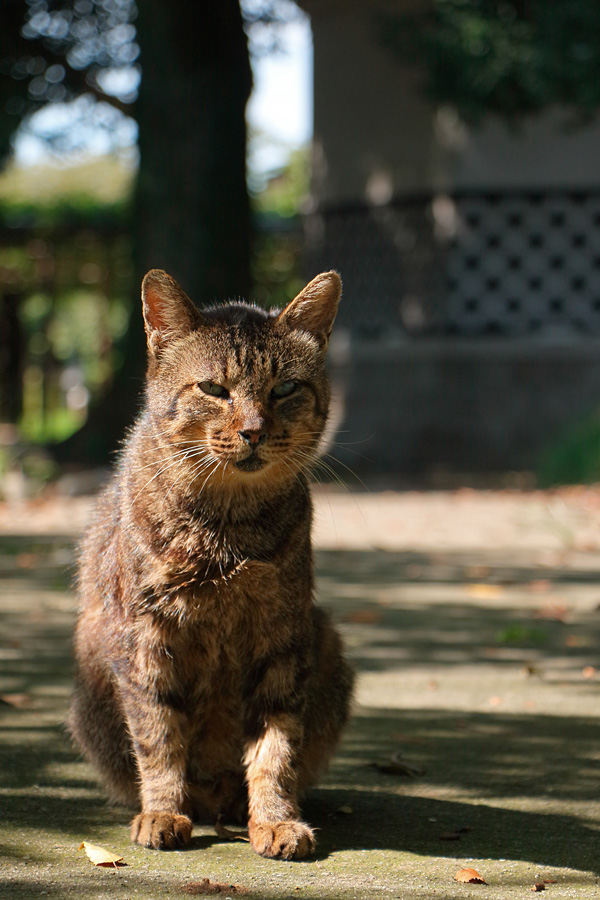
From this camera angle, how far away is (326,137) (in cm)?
1345

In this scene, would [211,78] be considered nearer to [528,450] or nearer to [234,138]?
[234,138]

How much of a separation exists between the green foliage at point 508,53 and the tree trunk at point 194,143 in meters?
1.91

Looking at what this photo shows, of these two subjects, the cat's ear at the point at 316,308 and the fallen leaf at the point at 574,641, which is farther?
the fallen leaf at the point at 574,641

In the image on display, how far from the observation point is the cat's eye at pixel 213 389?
3.02m

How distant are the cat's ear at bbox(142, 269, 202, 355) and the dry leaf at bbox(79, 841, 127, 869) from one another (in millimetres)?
1410

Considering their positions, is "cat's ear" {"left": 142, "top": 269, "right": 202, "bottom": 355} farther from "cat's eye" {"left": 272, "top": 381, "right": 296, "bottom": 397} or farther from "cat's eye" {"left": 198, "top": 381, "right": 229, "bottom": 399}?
"cat's eye" {"left": 272, "top": 381, "right": 296, "bottom": 397}

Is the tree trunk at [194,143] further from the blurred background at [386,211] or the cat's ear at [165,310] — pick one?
the cat's ear at [165,310]

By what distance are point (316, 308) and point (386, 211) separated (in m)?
10.4

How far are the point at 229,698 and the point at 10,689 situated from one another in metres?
1.76

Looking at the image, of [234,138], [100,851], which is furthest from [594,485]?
[100,851]

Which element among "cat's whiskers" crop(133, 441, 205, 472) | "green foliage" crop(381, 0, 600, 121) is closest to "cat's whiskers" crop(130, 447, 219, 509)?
"cat's whiskers" crop(133, 441, 205, 472)

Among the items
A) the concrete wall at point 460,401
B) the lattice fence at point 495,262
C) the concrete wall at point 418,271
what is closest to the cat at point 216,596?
the concrete wall at point 418,271

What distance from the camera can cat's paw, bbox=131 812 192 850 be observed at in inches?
108

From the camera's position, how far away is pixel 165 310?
3.15m
